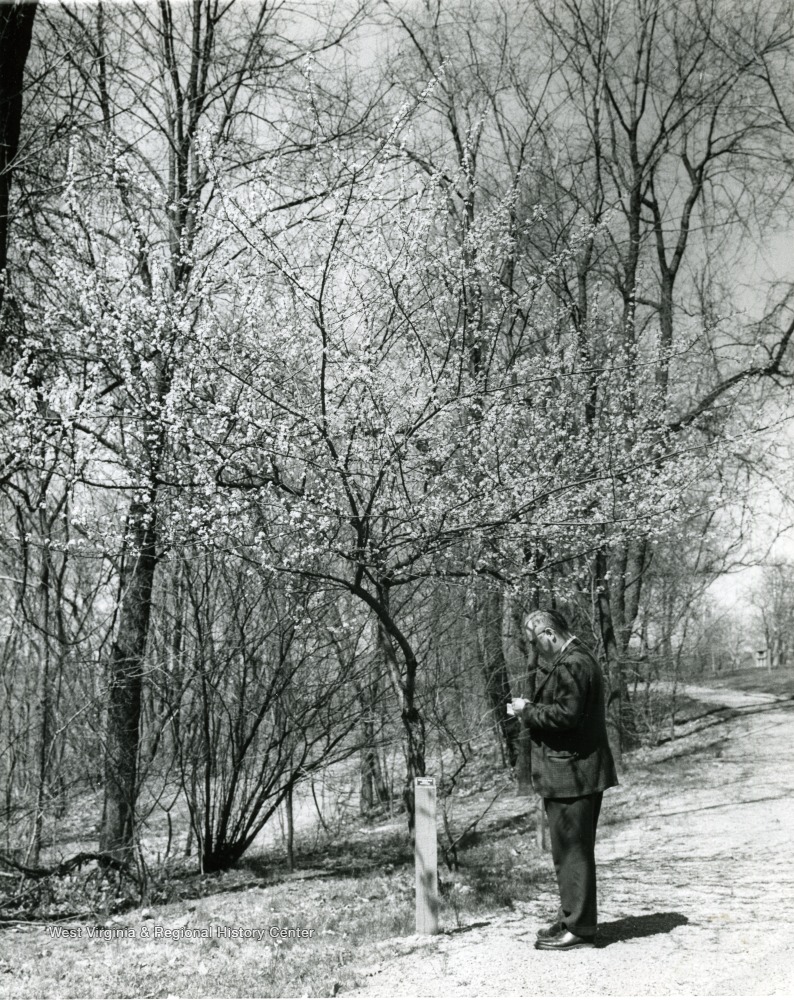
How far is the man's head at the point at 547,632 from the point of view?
4258mm

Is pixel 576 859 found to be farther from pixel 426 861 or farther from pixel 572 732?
pixel 426 861

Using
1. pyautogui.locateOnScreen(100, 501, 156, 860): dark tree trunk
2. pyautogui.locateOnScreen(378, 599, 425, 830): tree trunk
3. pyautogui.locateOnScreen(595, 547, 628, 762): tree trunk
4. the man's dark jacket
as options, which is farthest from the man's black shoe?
pyautogui.locateOnScreen(595, 547, 628, 762): tree trunk

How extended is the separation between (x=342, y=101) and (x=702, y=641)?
13379 mm

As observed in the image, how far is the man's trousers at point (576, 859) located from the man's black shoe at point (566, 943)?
0.04 m

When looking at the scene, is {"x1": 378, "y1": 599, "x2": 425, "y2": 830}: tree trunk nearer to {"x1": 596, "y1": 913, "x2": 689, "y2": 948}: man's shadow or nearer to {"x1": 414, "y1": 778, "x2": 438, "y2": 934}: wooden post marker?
{"x1": 414, "y1": 778, "x2": 438, "y2": 934}: wooden post marker

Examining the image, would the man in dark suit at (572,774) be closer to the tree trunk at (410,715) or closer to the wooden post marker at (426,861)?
the wooden post marker at (426,861)

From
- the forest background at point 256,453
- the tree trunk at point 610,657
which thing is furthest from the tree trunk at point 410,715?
the tree trunk at point 610,657

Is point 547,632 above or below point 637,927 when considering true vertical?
above

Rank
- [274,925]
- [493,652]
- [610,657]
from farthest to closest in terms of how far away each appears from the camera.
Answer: [610,657] < [493,652] < [274,925]

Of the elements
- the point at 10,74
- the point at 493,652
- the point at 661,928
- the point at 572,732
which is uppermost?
the point at 10,74

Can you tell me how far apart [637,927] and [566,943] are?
56 centimetres

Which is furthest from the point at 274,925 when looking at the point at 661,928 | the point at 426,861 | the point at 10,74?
the point at 10,74

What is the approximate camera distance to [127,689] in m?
7.35

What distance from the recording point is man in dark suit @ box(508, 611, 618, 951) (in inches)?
158
